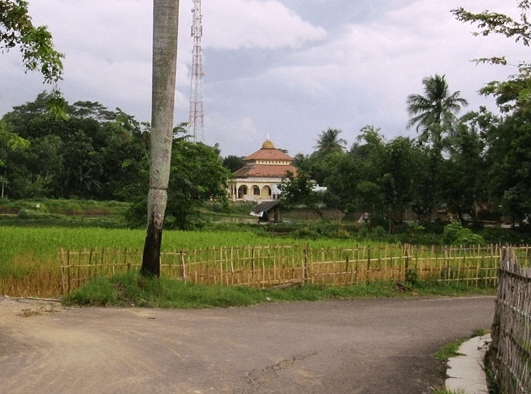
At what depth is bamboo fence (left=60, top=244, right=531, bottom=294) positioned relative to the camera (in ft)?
41.7

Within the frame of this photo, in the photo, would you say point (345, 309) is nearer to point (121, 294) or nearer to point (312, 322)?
point (312, 322)

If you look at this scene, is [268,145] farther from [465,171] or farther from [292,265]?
[292,265]

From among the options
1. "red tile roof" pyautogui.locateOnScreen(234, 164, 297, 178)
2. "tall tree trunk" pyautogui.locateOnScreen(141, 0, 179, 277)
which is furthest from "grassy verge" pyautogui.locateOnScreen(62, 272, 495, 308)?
"red tile roof" pyautogui.locateOnScreen(234, 164, 297, 178)

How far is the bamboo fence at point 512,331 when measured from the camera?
18.5ft

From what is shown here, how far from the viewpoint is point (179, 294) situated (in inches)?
474

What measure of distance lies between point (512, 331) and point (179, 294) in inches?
284

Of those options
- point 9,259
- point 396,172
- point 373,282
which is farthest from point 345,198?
point 9,259

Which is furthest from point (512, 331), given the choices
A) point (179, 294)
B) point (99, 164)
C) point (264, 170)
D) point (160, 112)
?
point (264, 170)

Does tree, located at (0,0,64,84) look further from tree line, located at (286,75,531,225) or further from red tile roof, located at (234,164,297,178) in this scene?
red tile roof, located at (234,164,297,178)

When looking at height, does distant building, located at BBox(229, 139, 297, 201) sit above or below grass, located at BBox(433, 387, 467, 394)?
above

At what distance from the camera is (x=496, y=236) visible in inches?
1378

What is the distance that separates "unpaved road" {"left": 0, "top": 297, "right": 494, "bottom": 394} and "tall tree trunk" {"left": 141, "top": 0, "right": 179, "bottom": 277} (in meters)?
1.74

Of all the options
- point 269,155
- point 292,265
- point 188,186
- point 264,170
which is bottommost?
point 292,265

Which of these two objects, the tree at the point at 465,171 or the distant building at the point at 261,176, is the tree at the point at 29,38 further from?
the distant building at the point at 261,176
